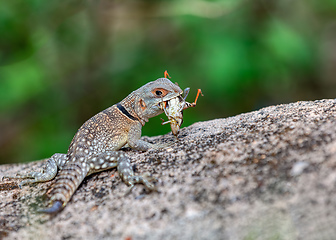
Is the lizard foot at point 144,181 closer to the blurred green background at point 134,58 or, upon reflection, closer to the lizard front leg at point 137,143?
the lizard front leg at point 137,143

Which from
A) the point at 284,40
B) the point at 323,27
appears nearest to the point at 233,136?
the point at 284,40

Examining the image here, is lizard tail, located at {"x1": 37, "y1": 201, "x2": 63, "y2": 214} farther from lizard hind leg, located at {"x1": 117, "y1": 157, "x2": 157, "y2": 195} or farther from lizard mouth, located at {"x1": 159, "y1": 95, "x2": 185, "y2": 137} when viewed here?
lizard mouth, located at {"x1": 159, "y1": 95, "x2": 185, "y2": 137}

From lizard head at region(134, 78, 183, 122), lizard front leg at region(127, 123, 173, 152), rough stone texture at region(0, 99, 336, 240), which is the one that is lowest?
rough stone texture at region(0, 99, 336, 240)

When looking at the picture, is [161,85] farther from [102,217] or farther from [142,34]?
[142,34]

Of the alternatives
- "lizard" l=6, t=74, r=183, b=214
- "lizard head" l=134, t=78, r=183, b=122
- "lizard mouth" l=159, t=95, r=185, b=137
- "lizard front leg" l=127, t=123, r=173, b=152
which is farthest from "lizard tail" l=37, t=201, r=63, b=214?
"lizard head" l=134, t=78, r=183, b=122

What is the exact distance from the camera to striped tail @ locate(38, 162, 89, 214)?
3.34 metres

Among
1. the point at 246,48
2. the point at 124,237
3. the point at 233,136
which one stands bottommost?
the point at 124,237

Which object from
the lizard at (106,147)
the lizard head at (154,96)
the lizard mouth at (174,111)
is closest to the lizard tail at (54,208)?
the lizard at (106,147)

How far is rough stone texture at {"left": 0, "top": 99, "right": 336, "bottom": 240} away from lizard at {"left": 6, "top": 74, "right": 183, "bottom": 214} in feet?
0.36

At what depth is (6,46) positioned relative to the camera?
7.19m

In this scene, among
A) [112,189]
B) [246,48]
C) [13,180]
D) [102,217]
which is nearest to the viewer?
[102,217]

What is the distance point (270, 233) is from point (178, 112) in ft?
6.92

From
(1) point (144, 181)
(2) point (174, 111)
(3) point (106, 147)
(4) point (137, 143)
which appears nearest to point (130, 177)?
(1) point (144, 181)

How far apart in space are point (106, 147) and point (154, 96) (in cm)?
87
